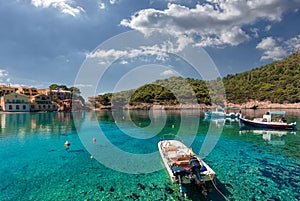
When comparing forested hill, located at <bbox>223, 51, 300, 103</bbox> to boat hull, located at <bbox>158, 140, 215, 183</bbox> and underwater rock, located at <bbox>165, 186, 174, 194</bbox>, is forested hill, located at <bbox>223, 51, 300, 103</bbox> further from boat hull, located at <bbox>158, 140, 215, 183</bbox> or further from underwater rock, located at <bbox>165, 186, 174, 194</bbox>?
underwater rock, located at <bbox>165, 186, 174, 194</bbox>

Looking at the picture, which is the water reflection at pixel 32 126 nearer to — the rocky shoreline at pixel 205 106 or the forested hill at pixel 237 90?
the rocky shoreline at pixel 205 106

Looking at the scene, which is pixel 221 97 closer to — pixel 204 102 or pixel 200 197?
pixel 204 102

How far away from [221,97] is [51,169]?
266ft

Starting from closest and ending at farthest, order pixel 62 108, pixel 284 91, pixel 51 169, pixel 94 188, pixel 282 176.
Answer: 1. pixel 94 188
2. pixel 282 176
3. pixel 51 169
4. pixel 62 108
5. pixel 284 91

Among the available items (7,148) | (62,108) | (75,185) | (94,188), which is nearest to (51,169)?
(75,185)

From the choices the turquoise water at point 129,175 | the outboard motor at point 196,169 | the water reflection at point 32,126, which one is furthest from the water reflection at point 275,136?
the water reflection at point 32,126

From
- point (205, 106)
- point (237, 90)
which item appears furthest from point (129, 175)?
point (237, 90)

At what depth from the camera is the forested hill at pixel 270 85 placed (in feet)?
246

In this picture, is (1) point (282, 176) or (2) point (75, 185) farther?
(1) point (282, 176)

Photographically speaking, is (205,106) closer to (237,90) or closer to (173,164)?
(237,90)

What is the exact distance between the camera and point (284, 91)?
2977 inches

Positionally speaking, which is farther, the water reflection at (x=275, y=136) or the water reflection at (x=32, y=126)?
the water reflection at (x=32, y=126)

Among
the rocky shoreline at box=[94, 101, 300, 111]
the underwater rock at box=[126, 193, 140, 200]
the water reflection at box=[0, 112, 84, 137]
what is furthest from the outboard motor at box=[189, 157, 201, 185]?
the rocky shoreline at box=[94, 101, 300, 111]

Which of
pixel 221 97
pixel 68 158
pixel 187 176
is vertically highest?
pixel 221 97
